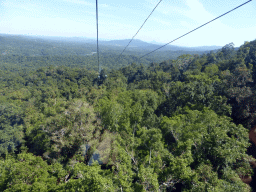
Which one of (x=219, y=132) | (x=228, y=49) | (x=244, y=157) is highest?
(x=228, y=49)

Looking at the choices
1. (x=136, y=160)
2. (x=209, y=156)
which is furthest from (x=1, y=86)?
(x=209, y=156)

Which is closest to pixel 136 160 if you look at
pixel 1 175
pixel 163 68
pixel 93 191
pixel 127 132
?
pixel 127 132

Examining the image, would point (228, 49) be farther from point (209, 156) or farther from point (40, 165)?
point (40, 165)

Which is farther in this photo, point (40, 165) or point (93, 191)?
point (40, 165)

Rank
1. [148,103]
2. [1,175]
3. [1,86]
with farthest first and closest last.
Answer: [1,86] < [148,103] < [1,175]

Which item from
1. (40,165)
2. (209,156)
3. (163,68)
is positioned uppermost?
(163,68)

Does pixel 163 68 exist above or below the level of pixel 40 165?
above

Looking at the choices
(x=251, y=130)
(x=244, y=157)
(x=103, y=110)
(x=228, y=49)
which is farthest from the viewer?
(x=228, y=49)

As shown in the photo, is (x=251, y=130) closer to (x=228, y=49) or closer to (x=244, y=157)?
(x=244, y=157)

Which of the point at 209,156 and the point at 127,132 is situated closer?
the point at 209,156
